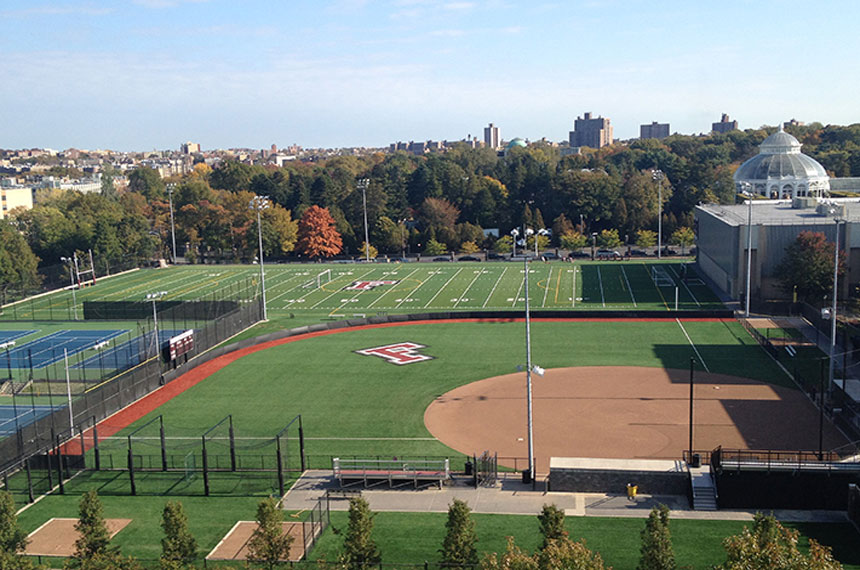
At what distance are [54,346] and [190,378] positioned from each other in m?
14.9

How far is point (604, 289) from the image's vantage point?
70.2 meters

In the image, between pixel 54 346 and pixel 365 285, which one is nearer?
pixel 54 346

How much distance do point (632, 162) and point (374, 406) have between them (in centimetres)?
11832

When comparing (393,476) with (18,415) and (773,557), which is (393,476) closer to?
(773,557)

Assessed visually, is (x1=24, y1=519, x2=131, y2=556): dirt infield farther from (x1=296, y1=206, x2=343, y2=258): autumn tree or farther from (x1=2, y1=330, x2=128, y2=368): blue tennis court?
(x1=296, y1=206, x2=343, y2=258): autumn tree

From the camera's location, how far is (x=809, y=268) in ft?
186

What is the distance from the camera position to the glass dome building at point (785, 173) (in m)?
96.7

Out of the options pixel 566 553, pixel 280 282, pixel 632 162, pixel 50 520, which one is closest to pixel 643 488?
pixel 566 553

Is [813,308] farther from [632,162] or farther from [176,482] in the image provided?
[632,162]

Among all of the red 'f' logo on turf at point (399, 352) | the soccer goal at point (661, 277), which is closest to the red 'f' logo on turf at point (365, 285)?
the red 'f' logo on turf at point (399, 352)

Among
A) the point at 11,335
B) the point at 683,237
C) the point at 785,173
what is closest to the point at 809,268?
the point at 785,173

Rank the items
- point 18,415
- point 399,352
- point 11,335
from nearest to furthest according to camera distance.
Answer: point 18,415, point 399,352, point 11,335

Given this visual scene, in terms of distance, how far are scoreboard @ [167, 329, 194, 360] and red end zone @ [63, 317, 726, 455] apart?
4.34 feet

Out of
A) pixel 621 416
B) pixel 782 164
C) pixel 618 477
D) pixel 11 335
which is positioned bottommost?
pixel 11 335
